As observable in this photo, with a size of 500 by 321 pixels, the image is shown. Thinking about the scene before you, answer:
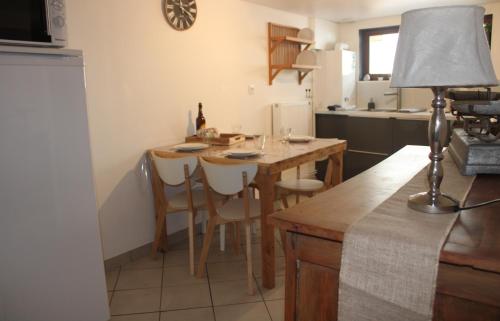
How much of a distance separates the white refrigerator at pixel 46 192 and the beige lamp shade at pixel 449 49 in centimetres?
147

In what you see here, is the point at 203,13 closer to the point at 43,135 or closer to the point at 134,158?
the point at 134,158

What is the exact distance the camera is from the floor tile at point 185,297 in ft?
7.47

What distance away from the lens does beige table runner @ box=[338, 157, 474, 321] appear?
2.73 feet

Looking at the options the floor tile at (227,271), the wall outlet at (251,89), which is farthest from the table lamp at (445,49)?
the wall outlet at (251,89)

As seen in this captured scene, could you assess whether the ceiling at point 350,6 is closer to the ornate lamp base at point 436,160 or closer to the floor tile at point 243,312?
the floor tile at point 243,312

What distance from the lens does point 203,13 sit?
3.37m

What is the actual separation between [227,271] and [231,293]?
0.30 m

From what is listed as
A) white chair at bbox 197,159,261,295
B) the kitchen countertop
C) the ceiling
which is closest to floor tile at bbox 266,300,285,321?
white chair at bbox 197,159,261,295

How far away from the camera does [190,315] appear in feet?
7.13

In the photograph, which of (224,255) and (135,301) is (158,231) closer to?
(224,255)

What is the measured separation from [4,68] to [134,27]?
142 cm

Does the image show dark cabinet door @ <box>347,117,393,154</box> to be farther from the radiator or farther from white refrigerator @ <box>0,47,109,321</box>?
white refrigerator @ <box>0,47,109,321</box>

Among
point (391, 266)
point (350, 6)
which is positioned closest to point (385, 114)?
point (350, 6)

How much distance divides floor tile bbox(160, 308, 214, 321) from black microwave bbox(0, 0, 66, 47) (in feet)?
4.96
